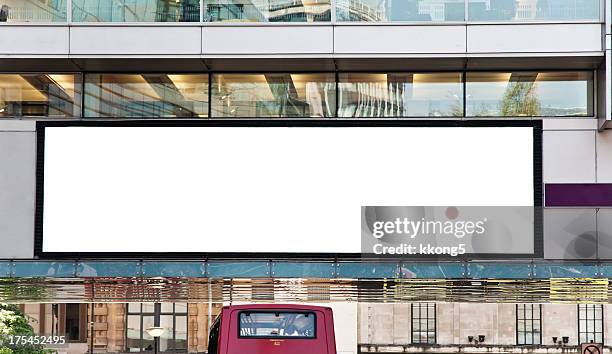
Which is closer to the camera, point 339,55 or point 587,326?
point 339,55

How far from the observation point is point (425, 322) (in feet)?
186

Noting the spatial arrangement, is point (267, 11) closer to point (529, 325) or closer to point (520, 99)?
point (520, 99)

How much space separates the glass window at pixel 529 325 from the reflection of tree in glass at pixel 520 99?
117ft

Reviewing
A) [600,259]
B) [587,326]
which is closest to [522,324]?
[587,326]

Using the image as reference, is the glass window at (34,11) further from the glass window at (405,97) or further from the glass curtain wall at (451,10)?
the glass window at (405,97)

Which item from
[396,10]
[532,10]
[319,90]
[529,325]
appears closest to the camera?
[532,10]

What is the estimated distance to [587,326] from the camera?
179ft

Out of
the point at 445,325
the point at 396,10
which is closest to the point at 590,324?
the point at 445,325

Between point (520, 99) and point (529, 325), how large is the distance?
3641 cm

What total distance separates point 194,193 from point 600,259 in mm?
6796

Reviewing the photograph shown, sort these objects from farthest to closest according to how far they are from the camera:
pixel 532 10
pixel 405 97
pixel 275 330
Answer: pixel 405 97 → pixel 532 10 → pixel 275 330

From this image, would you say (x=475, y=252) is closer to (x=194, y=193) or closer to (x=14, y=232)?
(x=194, y=193)

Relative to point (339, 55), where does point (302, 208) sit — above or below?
below

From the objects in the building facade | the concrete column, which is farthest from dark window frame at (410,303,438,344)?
the building facade
